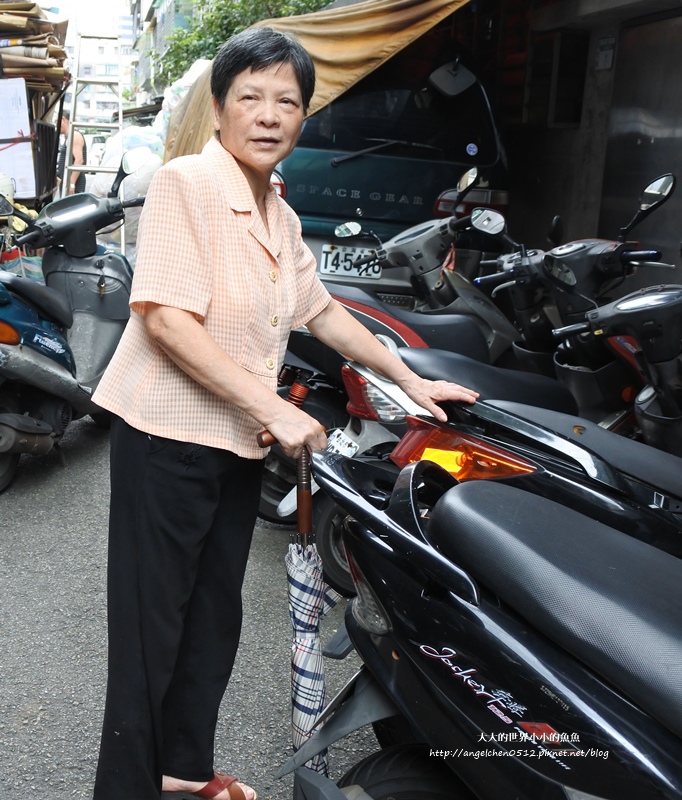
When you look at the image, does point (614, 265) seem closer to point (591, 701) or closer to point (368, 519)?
point (368, 519)

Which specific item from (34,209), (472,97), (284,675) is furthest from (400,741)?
(34,209)

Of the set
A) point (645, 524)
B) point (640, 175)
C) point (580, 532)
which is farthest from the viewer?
point (640, 175)

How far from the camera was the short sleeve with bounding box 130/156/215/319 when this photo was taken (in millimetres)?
1790

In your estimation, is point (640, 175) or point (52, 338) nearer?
point (52, 338)

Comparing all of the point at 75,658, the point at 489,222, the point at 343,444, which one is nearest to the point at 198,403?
the point at 343,444

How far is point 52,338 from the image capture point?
458cm

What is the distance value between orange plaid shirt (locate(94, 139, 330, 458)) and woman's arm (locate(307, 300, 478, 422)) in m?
0.22

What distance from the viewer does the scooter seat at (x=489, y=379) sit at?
2943 mm

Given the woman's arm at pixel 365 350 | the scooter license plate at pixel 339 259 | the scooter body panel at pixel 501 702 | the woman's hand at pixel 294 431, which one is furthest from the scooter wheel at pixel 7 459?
the scooter body panel at pixel 501 702

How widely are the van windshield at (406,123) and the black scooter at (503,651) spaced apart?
401 centimetres

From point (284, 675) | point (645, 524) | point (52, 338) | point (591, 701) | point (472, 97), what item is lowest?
point (284, 675)

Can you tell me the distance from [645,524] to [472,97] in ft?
14.1

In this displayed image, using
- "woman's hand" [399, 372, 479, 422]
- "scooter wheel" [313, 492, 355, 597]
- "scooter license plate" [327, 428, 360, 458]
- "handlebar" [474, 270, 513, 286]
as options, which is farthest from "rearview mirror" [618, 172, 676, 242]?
"scooter wheel" [313, 492, 355, 597]

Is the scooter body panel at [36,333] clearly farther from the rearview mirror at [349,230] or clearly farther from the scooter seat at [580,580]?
the scooter seat at [580,580]
